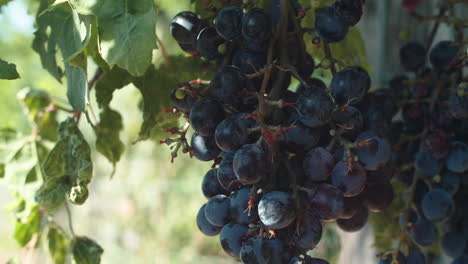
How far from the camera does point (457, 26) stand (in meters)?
0.92

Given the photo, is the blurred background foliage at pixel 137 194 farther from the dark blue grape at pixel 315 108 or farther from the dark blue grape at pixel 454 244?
the dark blue grape at pixel 315 108

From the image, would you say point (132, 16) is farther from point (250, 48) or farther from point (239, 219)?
point (239, 219)

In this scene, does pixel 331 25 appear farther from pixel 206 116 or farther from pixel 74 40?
pixel 74 40

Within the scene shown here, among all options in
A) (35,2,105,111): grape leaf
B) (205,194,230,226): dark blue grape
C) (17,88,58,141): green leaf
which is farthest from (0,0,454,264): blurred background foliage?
(205,194,230,226): dark blue grape

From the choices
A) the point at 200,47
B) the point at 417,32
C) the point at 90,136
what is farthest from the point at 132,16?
the point at 90,136

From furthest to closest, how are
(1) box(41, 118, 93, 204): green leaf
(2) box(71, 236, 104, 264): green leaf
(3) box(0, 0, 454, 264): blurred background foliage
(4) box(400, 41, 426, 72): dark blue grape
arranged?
(3) box(0, 0, 454, 264): blurred background foliage
(4) box(400, 41, 426, 72): dark blue grape
(2) box(71, 236, 104, 264): green leaf
(1) box(41, 118, 93, 204): green leaf

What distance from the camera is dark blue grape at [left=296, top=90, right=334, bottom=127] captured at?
2.05 feet

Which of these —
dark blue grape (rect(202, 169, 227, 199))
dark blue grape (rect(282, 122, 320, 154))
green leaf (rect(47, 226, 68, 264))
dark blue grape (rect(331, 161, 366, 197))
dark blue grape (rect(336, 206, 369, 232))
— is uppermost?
dark blue grape (rect(282, 122, 320, 154))

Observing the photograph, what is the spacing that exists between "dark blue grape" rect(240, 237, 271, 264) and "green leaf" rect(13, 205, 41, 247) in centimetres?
55

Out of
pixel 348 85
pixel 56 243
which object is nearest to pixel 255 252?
pixel 348 85

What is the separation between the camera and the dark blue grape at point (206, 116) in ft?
2.18

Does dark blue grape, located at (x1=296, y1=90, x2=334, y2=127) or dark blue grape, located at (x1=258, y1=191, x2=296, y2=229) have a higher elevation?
dark blue grape, located at (x1=296, y1=90, x2=334, y2=127)

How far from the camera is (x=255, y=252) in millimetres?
607

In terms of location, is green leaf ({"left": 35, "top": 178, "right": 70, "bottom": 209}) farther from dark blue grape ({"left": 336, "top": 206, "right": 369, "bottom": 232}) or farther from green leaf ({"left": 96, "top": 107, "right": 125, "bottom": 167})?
dark blue grape ({"left": 336, "top": 206, "right": 369, "bottom": 232})
